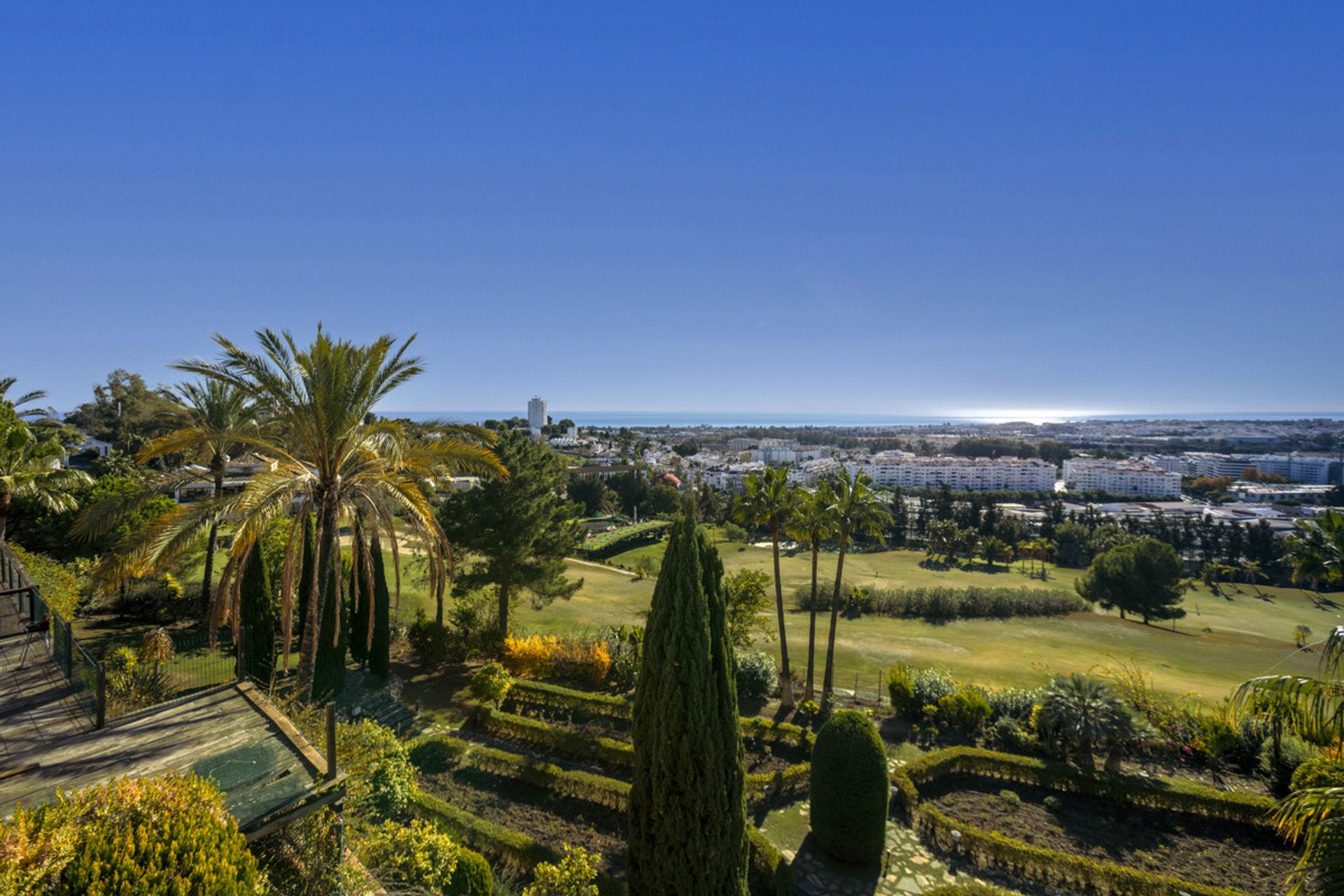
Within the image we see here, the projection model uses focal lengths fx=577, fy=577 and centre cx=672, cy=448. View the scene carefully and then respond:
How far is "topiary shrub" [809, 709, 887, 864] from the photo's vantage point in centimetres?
1017

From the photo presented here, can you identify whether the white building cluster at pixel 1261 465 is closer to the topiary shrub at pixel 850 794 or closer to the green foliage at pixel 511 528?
the topiary shrub at pixel 850 794

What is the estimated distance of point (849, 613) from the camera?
116 feet

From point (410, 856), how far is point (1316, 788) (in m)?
10.3

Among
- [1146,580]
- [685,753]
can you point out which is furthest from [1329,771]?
[1146,580]

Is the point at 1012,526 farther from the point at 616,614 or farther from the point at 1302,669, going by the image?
the point at 616,614

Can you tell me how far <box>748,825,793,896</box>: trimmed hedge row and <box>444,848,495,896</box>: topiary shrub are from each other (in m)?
4.00

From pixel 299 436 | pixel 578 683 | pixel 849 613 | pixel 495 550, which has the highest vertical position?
pixel 299 436

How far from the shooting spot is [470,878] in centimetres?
811

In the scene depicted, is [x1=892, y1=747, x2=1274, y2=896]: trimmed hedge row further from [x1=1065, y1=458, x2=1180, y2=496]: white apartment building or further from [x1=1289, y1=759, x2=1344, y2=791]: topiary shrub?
[x1=1065, y1=458, x2=1180, y2=496]: white apartment building

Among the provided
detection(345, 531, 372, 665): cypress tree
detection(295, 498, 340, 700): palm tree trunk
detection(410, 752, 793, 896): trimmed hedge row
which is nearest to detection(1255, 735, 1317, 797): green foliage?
detection(410, 752, 793, 896): trimmed hedge row

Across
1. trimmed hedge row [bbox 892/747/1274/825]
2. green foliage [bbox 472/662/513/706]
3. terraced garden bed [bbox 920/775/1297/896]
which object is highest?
green foliage [bbox 472/662/513/706]

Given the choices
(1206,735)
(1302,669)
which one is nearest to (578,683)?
(1206,735)

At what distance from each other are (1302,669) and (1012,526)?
4101cm

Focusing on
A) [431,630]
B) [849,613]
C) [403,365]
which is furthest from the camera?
[849,613]
